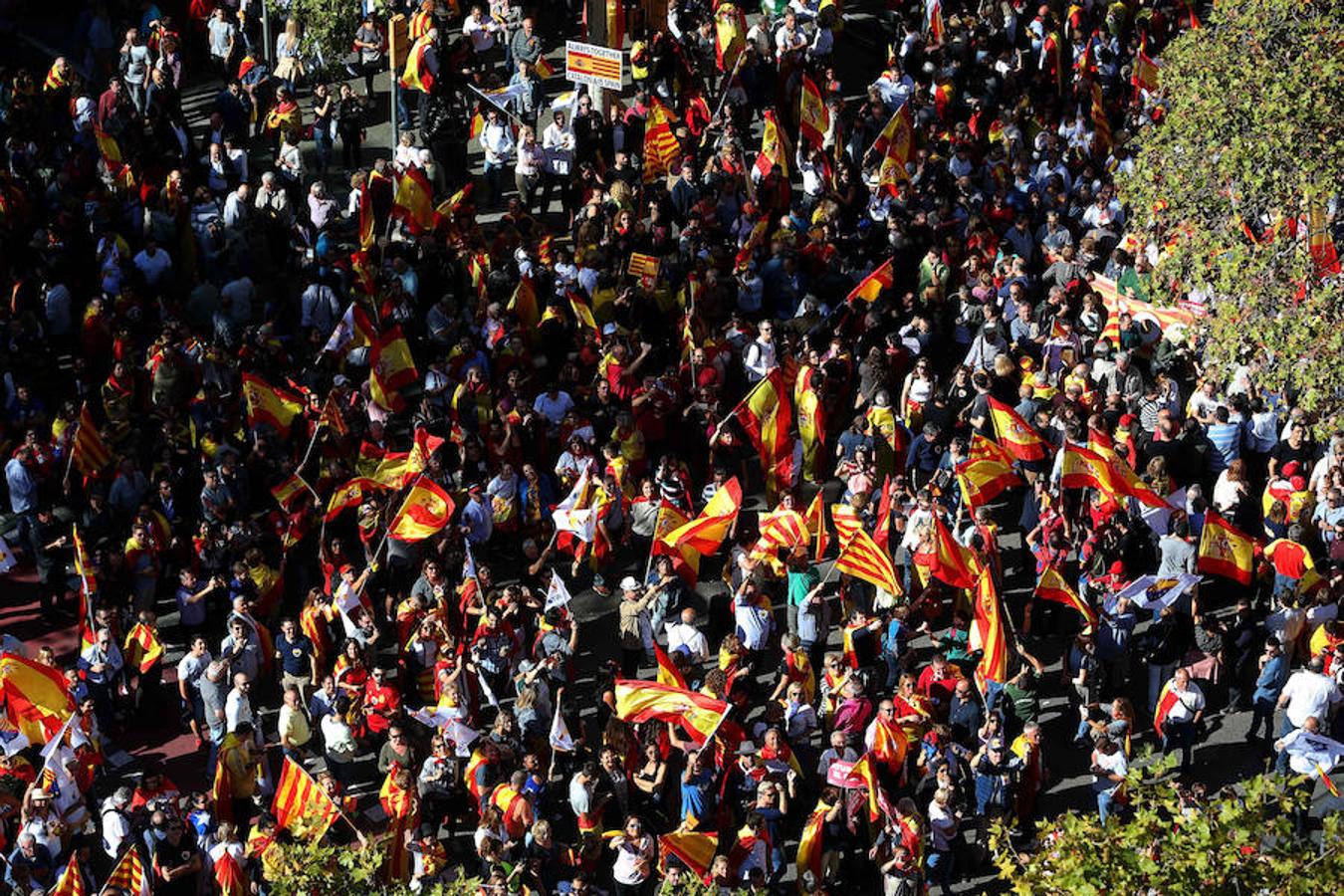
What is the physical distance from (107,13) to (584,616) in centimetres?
1437

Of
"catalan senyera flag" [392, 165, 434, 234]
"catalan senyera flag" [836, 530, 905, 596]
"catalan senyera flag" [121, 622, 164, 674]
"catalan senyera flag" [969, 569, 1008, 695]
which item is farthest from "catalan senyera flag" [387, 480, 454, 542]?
"catalan senyera flag" [392, 165, 434, 234]

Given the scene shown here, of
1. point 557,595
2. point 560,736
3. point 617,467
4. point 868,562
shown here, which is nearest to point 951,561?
point 868,562

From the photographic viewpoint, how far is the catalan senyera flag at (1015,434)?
85.6 feet

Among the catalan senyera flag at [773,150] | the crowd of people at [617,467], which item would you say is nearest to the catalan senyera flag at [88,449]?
the crowd of people at [617,467]

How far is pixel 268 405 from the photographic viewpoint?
2642 centimetres

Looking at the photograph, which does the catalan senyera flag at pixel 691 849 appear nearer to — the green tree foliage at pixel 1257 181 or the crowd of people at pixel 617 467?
the crowd of people at pixel 617 467

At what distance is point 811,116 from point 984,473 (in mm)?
8307

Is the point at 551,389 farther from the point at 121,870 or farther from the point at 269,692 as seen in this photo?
the point at 121,870

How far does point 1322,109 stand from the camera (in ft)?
83.7

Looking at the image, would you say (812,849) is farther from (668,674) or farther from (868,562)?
(868,562)

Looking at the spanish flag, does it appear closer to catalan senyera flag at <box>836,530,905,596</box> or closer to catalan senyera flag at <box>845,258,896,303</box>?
catalan senyera flag at <box>845,258,896,303</box>

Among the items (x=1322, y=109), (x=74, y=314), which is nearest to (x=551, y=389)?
(x=74, y=314)

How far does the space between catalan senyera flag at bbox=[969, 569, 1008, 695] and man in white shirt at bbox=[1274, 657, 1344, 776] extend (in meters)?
2.62

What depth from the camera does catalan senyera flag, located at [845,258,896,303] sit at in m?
28.8
